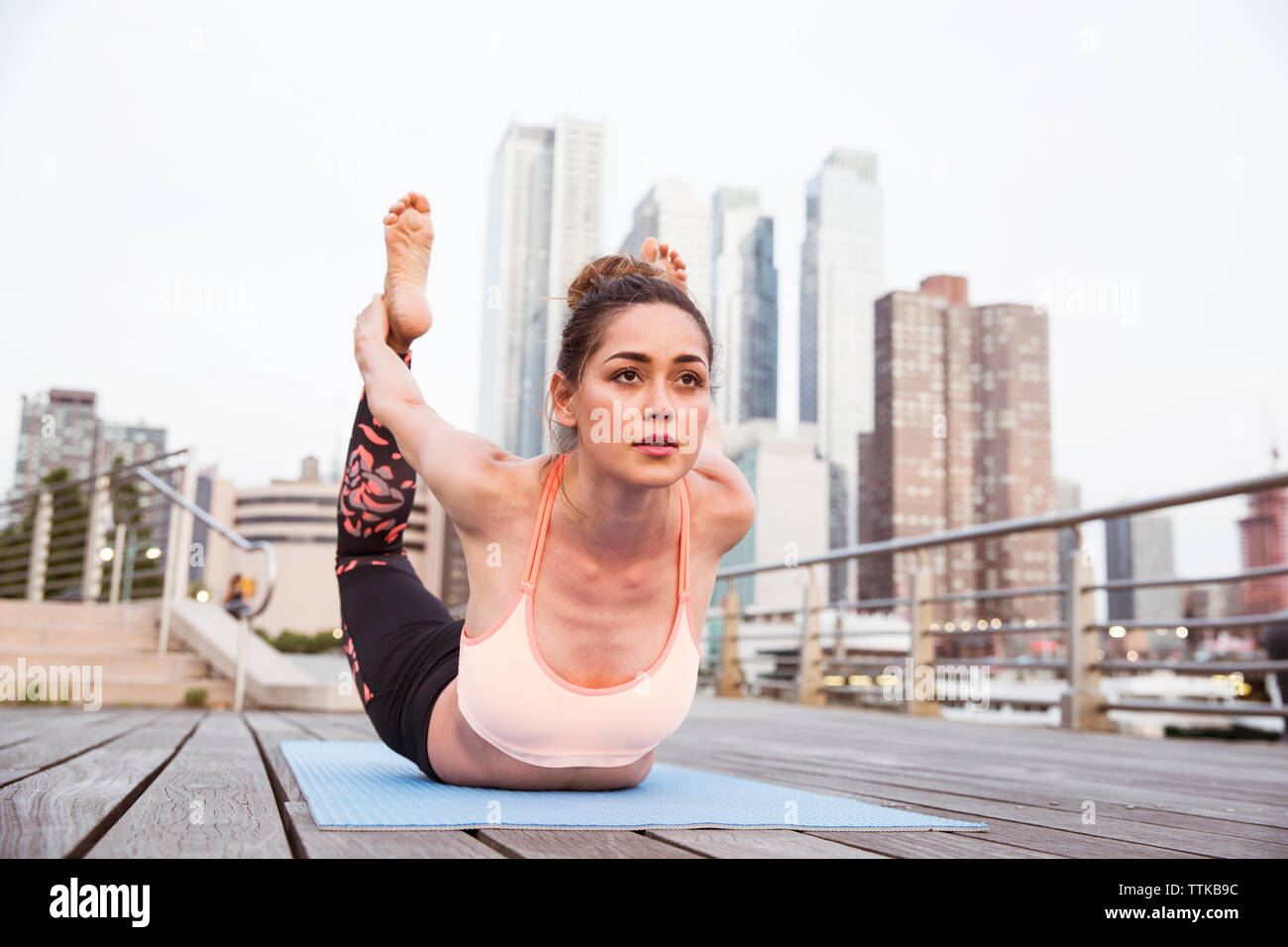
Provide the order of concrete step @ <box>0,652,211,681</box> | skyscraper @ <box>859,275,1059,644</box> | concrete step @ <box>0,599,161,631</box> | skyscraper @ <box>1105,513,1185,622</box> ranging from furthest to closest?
skyscraper @ <box>1105,513,1185,622</box>, skyscraper @ <box>859,275,1059,644</box>, concrete step @ <box>0,599,161,631</box>, concrete step @ <box>0,652,211,681</box>

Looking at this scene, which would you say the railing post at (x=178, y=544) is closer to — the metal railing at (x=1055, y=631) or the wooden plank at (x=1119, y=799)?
the metal railing at (x=1055, y=631)

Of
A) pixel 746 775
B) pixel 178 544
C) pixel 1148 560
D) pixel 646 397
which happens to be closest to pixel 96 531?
pixel 178 544

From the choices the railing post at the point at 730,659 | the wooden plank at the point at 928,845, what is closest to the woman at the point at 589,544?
the wooden plank at the point at 928,845

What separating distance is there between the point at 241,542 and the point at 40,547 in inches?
93.8

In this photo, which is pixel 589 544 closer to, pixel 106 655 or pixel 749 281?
pixel 106 655

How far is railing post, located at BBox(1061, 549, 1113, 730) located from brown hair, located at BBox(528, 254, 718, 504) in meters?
3.29

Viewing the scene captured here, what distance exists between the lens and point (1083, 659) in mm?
4133

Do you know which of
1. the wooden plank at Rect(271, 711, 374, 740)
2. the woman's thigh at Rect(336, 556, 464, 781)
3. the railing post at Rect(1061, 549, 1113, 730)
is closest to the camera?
the woman's thigh at Rect(336, 556, 464, 781)

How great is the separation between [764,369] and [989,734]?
89.4m

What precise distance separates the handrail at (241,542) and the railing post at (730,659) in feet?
12.8

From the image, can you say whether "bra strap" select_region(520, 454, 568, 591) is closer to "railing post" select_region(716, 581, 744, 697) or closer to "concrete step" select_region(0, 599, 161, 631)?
"concrete step" select_region(0, 599, 161, 631)

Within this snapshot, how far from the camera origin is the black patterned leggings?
1.80 metres

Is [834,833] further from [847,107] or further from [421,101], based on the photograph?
[847,107]

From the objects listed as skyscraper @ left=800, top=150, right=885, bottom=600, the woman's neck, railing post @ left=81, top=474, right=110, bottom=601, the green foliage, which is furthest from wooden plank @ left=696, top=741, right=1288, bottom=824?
skyscraper @ left=800, top=150, right=885, bottom=600
